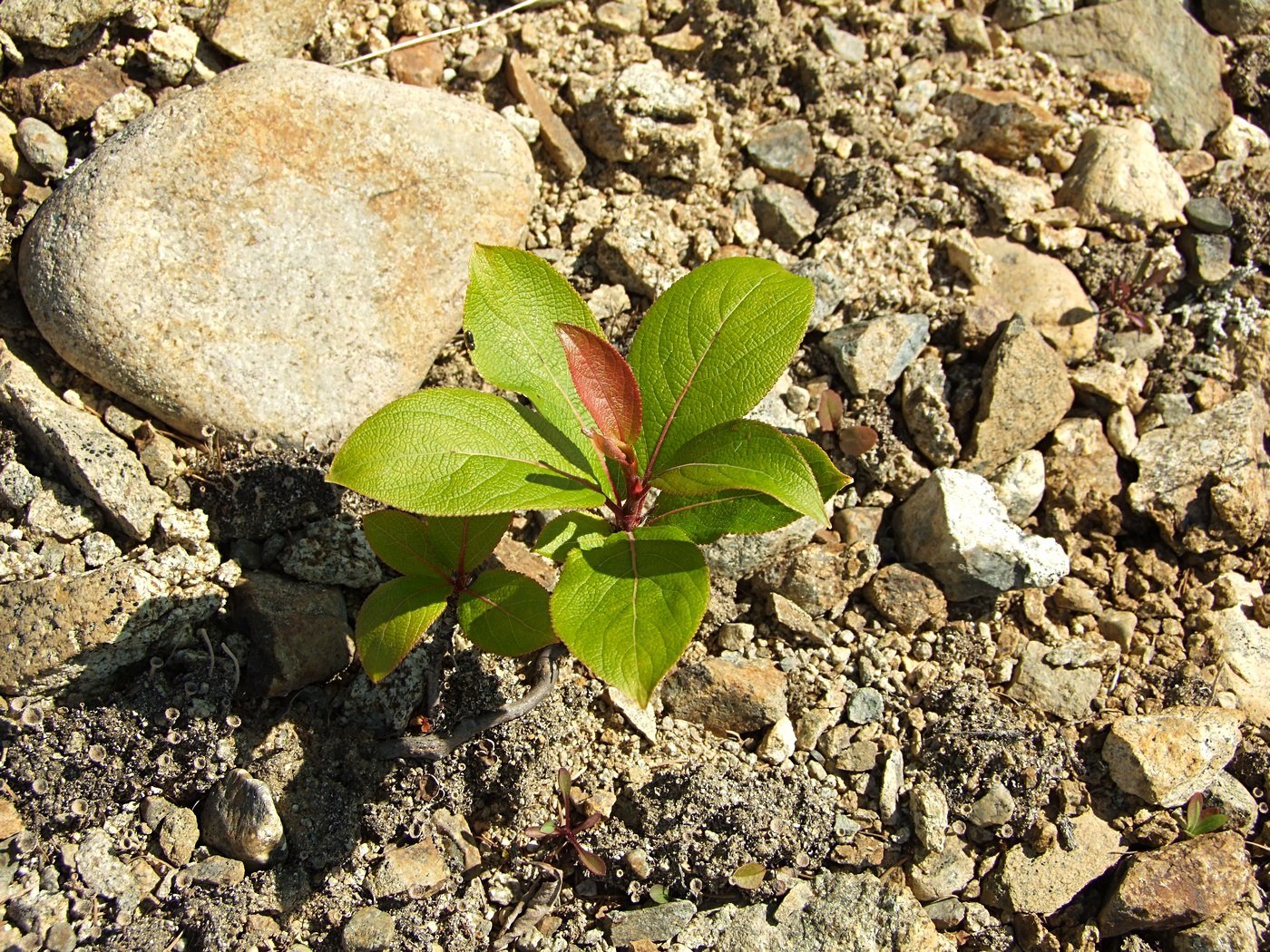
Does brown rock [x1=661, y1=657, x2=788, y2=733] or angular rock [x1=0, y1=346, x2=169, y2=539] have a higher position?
angular rock [x1=0, y1=346, x2=169, y2=539]

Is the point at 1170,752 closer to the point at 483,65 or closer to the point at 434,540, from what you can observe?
the point at 434,540

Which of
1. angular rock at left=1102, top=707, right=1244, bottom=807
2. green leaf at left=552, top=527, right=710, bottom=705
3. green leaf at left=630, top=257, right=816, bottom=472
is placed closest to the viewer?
green leaf at left=552, top=527, right=710, bottom=705

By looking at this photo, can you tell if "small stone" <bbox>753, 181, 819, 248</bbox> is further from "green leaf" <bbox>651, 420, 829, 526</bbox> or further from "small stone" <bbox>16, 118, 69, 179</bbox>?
"small stone" <bbox>16, 118, 69, 179</bbox>

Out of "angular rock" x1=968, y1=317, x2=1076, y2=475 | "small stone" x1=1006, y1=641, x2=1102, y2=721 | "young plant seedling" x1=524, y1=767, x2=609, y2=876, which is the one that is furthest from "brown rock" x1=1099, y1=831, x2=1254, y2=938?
"young plant seedling" x1=524, y1=767, x2=609, y2=876

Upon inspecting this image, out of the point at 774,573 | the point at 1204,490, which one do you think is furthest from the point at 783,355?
the point at 1204,490

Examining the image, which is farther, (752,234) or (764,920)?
(752,234)

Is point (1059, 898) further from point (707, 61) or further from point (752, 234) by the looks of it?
point (707, 61)

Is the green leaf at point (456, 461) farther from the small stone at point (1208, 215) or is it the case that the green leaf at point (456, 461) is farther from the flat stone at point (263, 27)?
the small stone at point (1208, 215)
